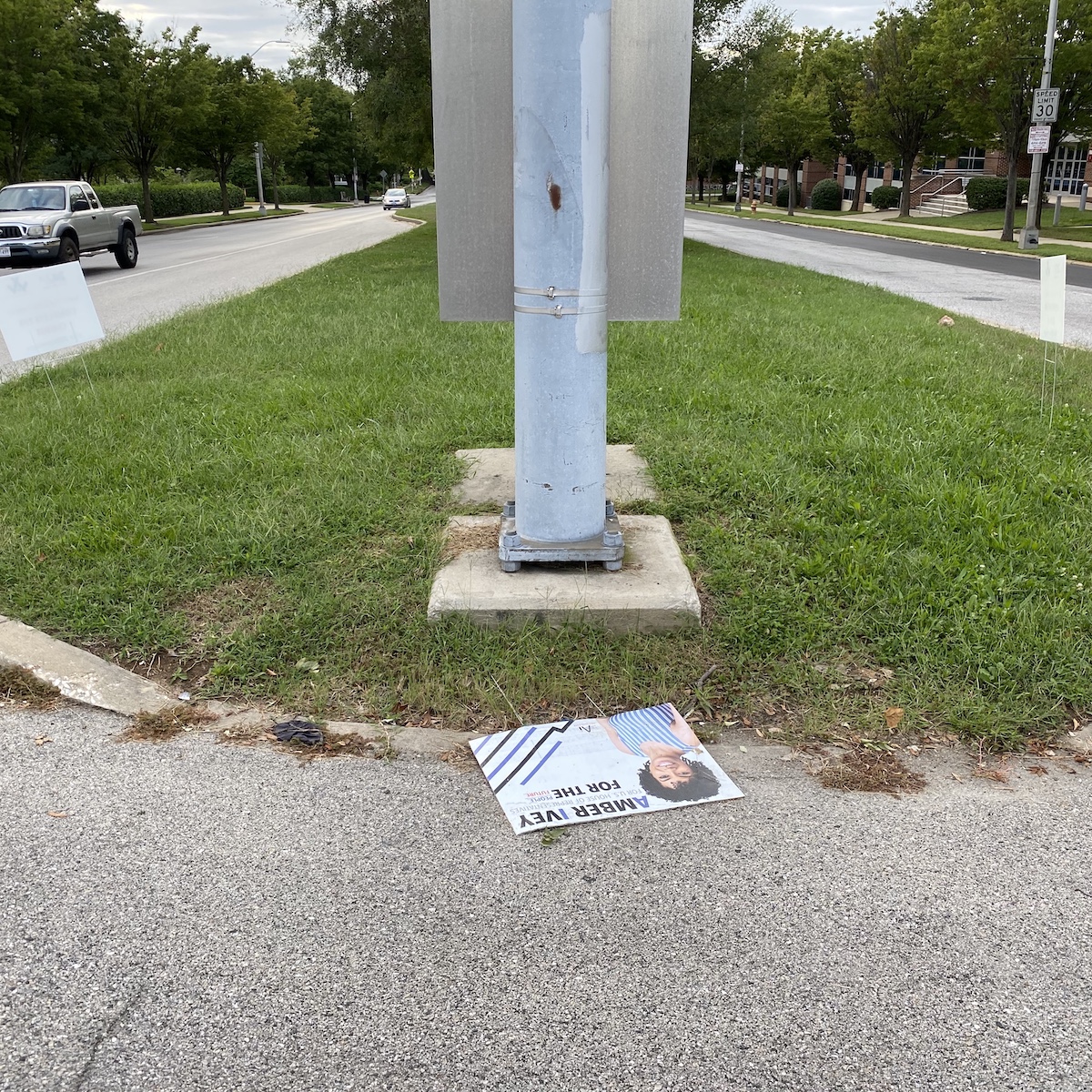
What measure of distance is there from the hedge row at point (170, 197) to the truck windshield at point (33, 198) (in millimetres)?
23515

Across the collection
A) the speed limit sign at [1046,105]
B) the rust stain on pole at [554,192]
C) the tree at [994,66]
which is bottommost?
the rust stain on pole at [554,192]

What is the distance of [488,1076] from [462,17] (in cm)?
347

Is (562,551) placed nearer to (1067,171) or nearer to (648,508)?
(648,508)

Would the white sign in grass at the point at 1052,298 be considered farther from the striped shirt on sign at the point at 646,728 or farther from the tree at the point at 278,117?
the tree at the point at 278,117

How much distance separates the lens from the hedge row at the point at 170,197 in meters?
45.6

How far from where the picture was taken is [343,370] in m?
8.10

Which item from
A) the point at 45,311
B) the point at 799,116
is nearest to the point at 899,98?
the point at 799,116

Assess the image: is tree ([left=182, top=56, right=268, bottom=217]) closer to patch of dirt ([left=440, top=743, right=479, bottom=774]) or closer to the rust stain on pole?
the rust stain on pole

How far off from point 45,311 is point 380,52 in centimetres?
1749

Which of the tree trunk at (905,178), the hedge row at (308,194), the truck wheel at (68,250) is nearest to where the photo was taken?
the truck wheel at (68,250)

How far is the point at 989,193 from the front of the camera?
4800 cm

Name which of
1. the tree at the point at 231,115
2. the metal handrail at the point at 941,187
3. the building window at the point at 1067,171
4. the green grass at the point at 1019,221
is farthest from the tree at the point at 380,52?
the metal handrail at the point at 941,187

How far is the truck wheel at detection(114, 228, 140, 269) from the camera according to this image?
21641 millimetres

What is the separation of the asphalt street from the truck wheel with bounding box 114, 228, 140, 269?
21.2 meters
